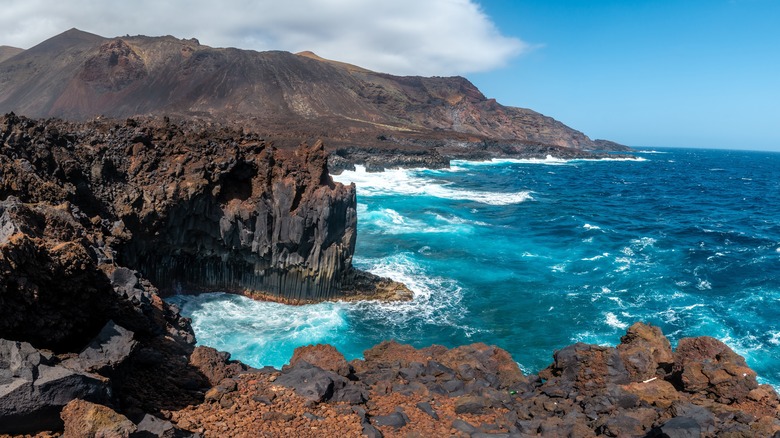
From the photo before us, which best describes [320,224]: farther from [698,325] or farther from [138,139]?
[698,325]

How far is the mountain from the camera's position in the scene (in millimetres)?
98875

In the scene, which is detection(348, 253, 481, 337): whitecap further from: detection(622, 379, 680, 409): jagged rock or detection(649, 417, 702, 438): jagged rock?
detection(649, 417, 702, 438): jagged rock

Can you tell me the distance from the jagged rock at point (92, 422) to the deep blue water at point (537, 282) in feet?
31.9

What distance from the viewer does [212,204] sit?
18250 millimetres

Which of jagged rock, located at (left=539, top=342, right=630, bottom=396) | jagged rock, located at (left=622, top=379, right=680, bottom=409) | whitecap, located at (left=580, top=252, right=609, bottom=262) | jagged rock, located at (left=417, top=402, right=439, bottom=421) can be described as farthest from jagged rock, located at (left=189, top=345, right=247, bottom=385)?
whitecap, located at (left=580, top=252, right=609, bottom=262)

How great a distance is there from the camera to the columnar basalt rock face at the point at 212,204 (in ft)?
53.6

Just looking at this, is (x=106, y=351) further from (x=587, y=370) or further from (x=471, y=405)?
(x=587, y=370)

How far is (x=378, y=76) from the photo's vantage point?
519ft

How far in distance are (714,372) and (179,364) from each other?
10.4 m

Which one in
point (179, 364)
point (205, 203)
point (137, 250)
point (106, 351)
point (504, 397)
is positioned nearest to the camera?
point (106, 351)

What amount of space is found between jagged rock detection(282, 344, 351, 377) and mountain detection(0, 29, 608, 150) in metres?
69.3

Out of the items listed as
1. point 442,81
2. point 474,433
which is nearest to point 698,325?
Answer: point 474,433

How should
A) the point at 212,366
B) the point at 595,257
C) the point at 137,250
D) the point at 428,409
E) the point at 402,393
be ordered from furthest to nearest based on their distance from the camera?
the point at 595,257 < the point at 137,250 < the point at 402,393 < the point at 428,409 < the point at 212,366

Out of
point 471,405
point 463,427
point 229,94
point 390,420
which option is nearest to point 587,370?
point 471,405
